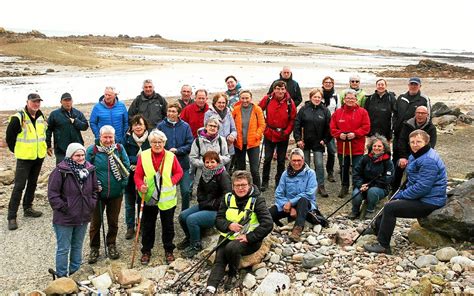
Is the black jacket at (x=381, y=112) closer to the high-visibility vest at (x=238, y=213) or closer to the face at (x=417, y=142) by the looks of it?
the face at (x=417, y=142)

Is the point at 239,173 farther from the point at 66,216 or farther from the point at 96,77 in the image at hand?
the point at 96,77

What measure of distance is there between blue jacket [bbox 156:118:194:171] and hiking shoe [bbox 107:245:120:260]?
6.38ft

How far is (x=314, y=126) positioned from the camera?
9.49 meters

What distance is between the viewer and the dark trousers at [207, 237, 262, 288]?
6145 millimetres

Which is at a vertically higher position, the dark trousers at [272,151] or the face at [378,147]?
the face at [378,147]

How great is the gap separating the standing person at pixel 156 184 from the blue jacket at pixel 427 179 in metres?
3.53

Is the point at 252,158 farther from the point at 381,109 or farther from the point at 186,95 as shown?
the point at 381,109

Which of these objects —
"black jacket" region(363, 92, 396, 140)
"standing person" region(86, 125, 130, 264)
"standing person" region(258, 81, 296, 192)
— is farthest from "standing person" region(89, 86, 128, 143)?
"black jacket" region(363, 92, 396, 140)

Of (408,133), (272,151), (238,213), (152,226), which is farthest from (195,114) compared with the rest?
(408,133)

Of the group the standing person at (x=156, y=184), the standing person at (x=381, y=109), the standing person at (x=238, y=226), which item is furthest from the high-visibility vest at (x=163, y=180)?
the standing person at (x=381, y=109)

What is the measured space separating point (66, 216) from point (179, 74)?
105ft

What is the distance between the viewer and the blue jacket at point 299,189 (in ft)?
25.0

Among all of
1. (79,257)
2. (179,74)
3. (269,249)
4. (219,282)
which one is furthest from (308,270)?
(179,74)

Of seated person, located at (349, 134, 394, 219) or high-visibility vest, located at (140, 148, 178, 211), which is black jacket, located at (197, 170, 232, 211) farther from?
seated person, located at (349, 134, 394, 219)
